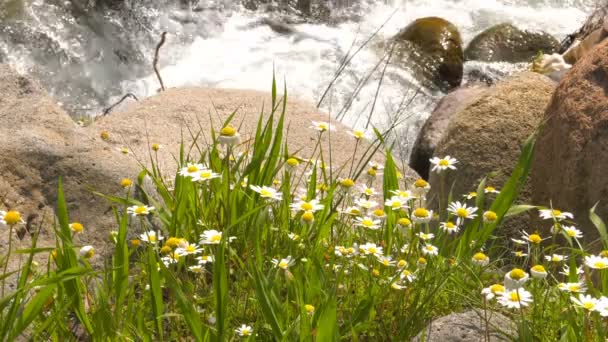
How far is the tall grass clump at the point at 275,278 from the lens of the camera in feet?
6.62

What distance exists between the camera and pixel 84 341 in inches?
95.0

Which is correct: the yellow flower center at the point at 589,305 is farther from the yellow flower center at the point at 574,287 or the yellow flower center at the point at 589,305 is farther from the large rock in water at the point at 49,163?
the large rock in water at the point at 49,163

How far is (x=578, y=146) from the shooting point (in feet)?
11.3

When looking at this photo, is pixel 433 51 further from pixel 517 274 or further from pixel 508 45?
pixel 517 274

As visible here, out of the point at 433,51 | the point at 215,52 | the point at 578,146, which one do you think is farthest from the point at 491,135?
the point at 215,52

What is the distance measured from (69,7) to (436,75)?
400cm

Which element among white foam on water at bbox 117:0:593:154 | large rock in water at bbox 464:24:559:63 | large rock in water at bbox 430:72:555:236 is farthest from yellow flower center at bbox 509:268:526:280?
large rock in water at bbox 464:24:559:63

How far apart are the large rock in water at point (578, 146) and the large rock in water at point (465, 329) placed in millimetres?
1306

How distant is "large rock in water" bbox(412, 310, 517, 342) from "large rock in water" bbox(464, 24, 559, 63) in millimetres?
7320

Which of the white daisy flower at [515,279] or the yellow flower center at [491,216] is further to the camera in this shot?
the yellow flower center at [491,216]

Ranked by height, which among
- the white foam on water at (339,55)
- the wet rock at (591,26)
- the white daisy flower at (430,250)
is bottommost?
the white foam on water at (339,55)

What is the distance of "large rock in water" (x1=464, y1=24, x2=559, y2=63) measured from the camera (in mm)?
9289

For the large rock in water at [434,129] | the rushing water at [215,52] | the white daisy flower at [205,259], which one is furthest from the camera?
the rushing water at [215,52]

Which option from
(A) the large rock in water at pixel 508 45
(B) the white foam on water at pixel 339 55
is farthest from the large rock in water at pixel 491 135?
(A) the large rock in water at pixel 508 45
